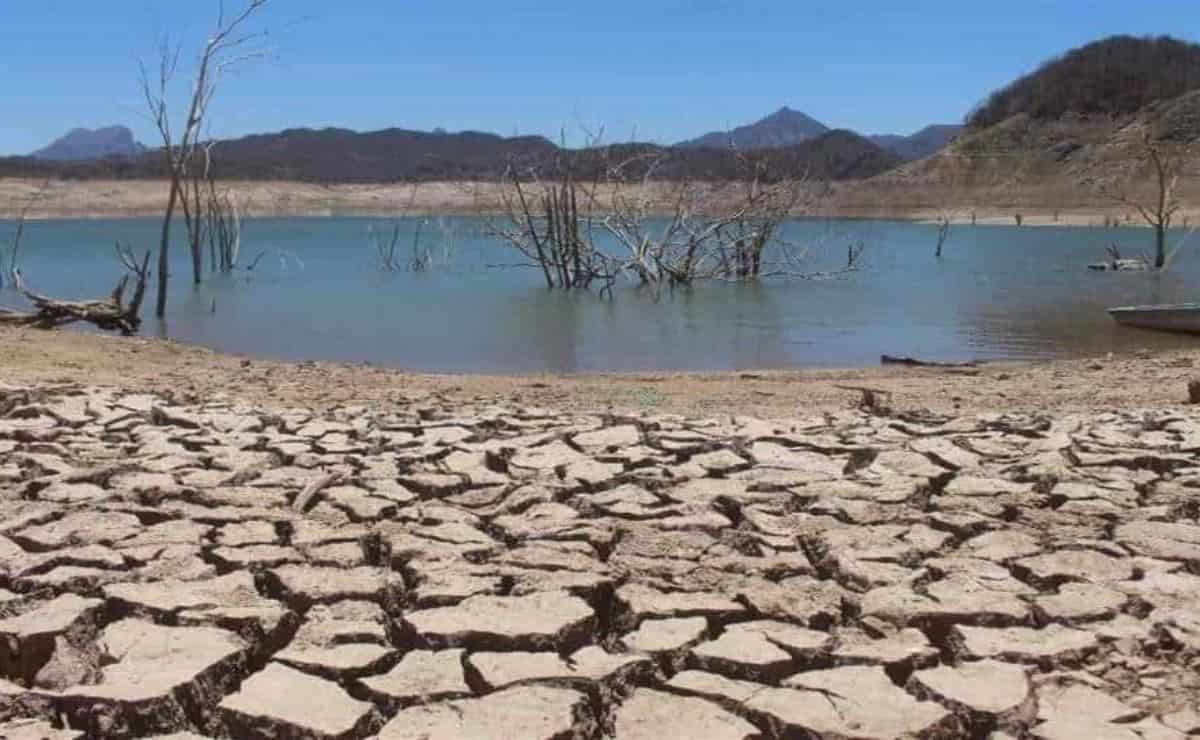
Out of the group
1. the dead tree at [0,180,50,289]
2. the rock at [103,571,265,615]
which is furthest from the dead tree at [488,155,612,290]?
the rock at [103,571,265,615]

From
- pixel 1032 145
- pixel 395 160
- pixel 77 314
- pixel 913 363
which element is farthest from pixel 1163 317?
pixel 395 160

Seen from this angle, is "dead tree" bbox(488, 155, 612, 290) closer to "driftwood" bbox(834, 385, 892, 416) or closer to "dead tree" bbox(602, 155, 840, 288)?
"dead tree" bbox(602, 155, 840, 288)

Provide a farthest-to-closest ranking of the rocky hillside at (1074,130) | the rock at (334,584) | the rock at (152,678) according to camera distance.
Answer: the rocky hillside at (1074,130), the rock at (334,584), the rock at (152,678)

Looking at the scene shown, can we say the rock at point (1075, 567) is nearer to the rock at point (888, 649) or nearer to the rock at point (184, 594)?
the rock at point (888, 649)

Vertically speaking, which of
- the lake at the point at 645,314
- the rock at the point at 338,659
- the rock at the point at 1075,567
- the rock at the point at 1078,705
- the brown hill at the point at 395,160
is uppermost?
the brown hill at the point at 395,160

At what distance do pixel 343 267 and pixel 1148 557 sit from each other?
3024cm

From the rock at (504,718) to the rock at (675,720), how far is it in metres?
0.10

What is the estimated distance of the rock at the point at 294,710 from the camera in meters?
2.91

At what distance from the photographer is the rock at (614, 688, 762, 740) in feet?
9.53

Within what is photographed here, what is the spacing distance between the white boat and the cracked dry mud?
9.49 meters

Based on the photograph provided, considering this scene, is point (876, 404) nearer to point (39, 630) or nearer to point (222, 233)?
point (39, 630)

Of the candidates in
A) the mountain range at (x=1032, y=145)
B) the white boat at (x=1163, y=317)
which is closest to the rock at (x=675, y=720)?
the white boat at (x=1163, y=317)

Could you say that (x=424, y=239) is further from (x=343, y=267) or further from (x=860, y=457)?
(x=860, y=457)

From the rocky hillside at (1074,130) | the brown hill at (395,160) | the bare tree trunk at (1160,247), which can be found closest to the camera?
the bare tree trunk at (1160,247)
